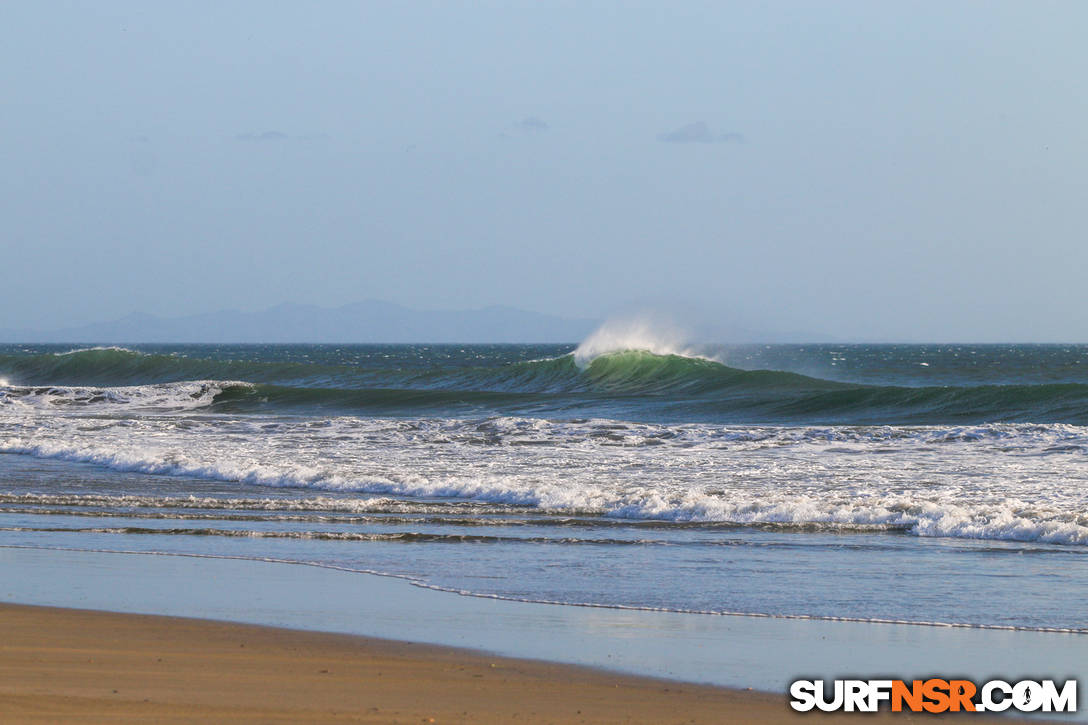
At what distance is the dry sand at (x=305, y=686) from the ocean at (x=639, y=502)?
191cm

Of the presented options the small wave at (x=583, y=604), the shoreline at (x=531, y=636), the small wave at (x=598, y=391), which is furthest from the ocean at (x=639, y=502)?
the shoreline at (x=531, y=636)

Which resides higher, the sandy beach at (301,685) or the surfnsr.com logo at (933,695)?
the sandy beach at (301,685)

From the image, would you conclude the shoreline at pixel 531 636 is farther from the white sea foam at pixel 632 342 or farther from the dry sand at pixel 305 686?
the white sea foam at pixel 632 342

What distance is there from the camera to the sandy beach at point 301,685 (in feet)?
16.1

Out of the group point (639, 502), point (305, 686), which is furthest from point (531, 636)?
point (639, 502)

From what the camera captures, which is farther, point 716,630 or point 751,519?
point 751,519

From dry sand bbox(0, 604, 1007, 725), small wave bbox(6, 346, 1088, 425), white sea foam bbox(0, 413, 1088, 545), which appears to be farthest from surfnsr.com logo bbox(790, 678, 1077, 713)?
small wave bbox(6, 346, 1088, 425)

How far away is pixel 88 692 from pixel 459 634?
224 centimetres

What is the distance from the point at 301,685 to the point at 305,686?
0.03 m

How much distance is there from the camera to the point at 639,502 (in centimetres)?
1239

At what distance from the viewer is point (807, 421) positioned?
2573 cm

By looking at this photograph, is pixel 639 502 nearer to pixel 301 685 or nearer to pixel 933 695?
pixel 933 695

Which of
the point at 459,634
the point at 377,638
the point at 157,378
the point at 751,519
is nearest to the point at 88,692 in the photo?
the point at 377,638

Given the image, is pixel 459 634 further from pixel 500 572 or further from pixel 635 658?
pixel 500 572
